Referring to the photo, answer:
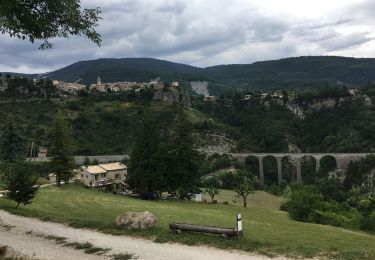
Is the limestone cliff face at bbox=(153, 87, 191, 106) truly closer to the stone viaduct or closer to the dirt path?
the stone viaduct

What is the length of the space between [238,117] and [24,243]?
15681cm

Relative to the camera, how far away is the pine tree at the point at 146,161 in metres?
50.7

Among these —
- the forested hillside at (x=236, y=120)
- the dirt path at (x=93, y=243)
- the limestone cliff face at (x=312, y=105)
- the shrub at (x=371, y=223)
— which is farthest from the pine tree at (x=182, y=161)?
the limestone cliff face at (x=312, y=105)

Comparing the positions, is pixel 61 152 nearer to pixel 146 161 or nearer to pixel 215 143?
pixel 146 161

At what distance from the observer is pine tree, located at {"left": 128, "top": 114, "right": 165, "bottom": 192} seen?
50719 millimetres

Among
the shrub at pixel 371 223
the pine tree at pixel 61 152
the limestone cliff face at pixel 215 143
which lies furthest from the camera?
the limestone cliff face at pixel 215 143

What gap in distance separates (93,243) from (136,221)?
243 centimetres

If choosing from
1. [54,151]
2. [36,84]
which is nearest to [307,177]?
[54,151]

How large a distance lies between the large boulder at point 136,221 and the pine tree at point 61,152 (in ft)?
120

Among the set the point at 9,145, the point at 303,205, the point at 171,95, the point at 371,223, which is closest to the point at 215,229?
the point at 303,205

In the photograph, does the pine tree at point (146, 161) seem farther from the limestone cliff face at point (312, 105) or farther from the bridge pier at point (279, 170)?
the limestone cliff face at point (312, 105)

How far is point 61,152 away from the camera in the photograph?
174ft

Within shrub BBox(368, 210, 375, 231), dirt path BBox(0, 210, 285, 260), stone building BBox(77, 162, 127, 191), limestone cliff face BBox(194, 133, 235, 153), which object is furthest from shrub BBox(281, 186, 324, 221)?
limestone cliff face BBox(194, 133, 235, 153)

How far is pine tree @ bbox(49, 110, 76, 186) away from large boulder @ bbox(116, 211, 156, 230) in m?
36.7
